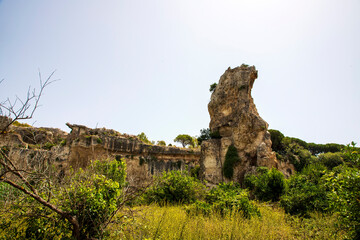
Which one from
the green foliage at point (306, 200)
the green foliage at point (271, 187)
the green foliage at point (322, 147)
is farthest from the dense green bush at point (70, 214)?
the green foliage at point (322, 147)

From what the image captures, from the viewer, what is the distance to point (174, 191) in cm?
934

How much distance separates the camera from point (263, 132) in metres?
16.9

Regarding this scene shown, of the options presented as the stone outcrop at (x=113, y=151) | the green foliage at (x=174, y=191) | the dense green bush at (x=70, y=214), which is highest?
the stone outcrop at (x=113, y=151)

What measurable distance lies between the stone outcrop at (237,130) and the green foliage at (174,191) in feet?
24.8

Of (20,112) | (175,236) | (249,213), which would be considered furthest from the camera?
(249,213)

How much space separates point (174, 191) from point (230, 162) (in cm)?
875

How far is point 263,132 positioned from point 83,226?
16.3m

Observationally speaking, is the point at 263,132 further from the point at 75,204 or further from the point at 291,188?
the point at 75,204

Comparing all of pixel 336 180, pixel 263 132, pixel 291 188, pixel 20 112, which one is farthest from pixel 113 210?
pixel 263 132

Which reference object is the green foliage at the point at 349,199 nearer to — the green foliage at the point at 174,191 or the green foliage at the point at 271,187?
the green foliage at the point at 174,191

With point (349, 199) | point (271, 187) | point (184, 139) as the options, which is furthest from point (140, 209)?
point (184, 139)

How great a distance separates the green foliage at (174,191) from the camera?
9.18 m

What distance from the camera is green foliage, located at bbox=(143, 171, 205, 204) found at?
361 inches

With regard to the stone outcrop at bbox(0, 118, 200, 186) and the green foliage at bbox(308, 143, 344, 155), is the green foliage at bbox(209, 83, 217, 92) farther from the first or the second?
the green foliage at bbox(308, 143, 344, 155)
